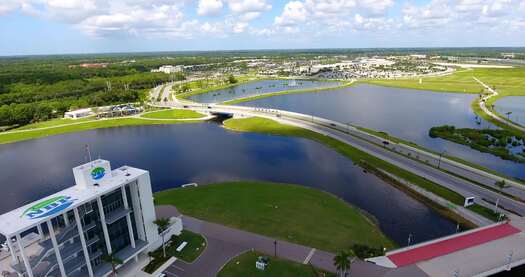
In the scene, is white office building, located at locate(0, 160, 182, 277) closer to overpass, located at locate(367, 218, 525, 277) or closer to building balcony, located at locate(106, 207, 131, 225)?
building balcony, located at locate(106, 207, 131, 225)

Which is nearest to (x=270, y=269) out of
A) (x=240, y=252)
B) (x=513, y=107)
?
(x=240, y=252)

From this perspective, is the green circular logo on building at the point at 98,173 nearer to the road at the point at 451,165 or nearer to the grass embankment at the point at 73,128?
the road at the point at 451,165

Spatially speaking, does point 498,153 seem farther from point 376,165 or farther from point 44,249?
point 44,249

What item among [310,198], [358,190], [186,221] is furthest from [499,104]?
[186,221]

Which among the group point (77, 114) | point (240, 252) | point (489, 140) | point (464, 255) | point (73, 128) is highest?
point (77, 114)

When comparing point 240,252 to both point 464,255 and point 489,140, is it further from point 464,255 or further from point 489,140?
point 489,140

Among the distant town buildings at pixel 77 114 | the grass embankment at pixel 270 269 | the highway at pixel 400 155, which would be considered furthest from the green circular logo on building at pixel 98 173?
the distant town buildings at pixel 77 114
